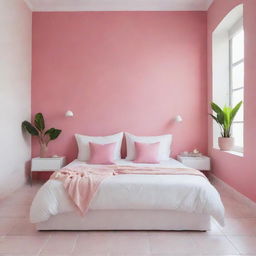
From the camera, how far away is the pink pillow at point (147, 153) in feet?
12.8

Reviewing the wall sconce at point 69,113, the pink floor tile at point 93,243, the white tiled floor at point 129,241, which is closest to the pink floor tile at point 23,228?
the white tiled floor at point 129,241

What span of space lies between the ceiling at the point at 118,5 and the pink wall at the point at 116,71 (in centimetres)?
10

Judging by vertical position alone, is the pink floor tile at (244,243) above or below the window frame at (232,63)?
below

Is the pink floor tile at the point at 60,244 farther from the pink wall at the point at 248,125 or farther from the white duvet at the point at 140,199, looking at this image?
the pink wall at the point at 248,125

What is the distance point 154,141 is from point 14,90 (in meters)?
2.52

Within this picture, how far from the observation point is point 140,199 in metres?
2.41

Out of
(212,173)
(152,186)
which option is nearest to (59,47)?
(152,186)

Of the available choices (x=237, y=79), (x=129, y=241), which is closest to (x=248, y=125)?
(x=237, y=79)

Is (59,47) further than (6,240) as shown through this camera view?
Yes

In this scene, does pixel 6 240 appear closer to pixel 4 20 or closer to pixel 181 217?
pixel 181 217

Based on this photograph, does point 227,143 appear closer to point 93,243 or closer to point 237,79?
point 237,79

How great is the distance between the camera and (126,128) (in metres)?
4.66

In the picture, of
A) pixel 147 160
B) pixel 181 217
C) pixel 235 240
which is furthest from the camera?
pixel 147 160

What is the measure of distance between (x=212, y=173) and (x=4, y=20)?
4.27 metres
